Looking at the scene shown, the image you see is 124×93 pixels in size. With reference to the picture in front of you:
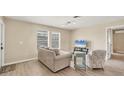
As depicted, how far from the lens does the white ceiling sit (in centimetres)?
167

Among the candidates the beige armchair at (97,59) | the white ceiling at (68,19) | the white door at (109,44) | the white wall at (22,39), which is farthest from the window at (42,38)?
the white door at (109,44)

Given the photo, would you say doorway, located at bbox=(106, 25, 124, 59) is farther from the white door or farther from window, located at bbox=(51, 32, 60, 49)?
window, located at bbox=(51, 32, 60, 49)

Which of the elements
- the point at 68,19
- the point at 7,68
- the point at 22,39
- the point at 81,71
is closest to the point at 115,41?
the point at 81,71

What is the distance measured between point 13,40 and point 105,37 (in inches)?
67.7

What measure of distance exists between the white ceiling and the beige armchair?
57 centimetres

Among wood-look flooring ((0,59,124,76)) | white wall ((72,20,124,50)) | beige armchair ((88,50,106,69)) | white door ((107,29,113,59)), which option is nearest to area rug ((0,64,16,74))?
wood-look flooring ((0,59,124,76))

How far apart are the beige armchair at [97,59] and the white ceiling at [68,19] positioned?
1.86 ft

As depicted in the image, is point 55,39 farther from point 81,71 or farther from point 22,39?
point 81,71

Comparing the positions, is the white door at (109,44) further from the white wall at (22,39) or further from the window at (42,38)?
the window at (42,38)

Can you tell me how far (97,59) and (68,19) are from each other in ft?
3.27

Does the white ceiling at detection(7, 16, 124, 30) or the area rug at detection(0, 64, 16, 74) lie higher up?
the white ceiling at detection(7, 16, 124, 30)

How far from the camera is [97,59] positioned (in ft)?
6.52
